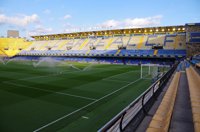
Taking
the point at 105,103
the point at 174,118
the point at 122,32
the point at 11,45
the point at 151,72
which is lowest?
the point at 105,103

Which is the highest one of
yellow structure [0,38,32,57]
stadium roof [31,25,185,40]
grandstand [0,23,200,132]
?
stadium roof [31,25,185,40]

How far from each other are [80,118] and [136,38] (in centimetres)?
5434

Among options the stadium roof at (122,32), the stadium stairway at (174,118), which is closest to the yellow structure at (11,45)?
the stadium roof at (122,32)

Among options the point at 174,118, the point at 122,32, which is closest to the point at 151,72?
the point at 174,118

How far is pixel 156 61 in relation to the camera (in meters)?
47.9

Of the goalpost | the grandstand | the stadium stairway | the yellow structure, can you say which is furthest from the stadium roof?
the stadium stairway

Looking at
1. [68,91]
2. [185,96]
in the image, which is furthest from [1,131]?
[185,96]

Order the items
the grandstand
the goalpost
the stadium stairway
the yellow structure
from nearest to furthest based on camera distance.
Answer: the stadium stairway, the grandstand, the goalpost, the yellow structure

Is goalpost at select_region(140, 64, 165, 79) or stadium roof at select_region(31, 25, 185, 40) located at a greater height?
stadium roof at select_region(31, 25, 185, 40)

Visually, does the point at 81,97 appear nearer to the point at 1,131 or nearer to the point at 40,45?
the point at 1,131

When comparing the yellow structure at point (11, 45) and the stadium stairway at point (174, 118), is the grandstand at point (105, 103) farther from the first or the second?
the yellow structure at point (11, 45)

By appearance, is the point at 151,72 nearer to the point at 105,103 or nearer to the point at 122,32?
the point at 105,103

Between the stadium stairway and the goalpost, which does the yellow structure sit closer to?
the goalpost

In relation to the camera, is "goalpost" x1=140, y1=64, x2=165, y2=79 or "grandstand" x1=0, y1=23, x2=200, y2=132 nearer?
"grandstand" x1=0, y1=23, x2=200, y2=132
